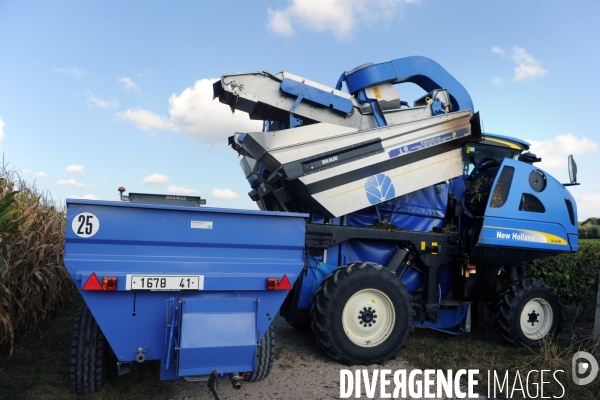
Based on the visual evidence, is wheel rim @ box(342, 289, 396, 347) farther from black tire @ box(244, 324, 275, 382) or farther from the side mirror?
the side mirror

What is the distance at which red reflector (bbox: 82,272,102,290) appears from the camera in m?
3.57

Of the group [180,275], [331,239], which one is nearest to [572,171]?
[331,239]

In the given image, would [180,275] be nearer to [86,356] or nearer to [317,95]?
[86,356]

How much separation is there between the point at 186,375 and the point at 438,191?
418cm

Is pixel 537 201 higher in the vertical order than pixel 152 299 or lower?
higher

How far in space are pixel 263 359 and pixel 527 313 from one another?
3989 millimetres

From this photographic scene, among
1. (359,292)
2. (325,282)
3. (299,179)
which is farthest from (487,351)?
(299,179)

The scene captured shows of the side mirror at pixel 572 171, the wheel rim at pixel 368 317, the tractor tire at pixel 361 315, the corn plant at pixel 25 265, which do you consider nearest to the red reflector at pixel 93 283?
the corn plant at pixel 25 265

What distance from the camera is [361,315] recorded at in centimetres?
503

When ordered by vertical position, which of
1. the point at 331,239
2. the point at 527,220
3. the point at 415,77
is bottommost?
the point at 331,239

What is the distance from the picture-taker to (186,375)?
12.1ft

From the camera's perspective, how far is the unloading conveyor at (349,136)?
5055mm

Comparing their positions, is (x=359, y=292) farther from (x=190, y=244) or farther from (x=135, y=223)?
(x=135, y=223)

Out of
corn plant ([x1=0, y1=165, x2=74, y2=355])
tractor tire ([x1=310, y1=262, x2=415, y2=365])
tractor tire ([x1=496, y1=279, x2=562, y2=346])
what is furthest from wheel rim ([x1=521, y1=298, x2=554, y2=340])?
corn plant ([x1=0, y1=165, x2=74, y2=355])
